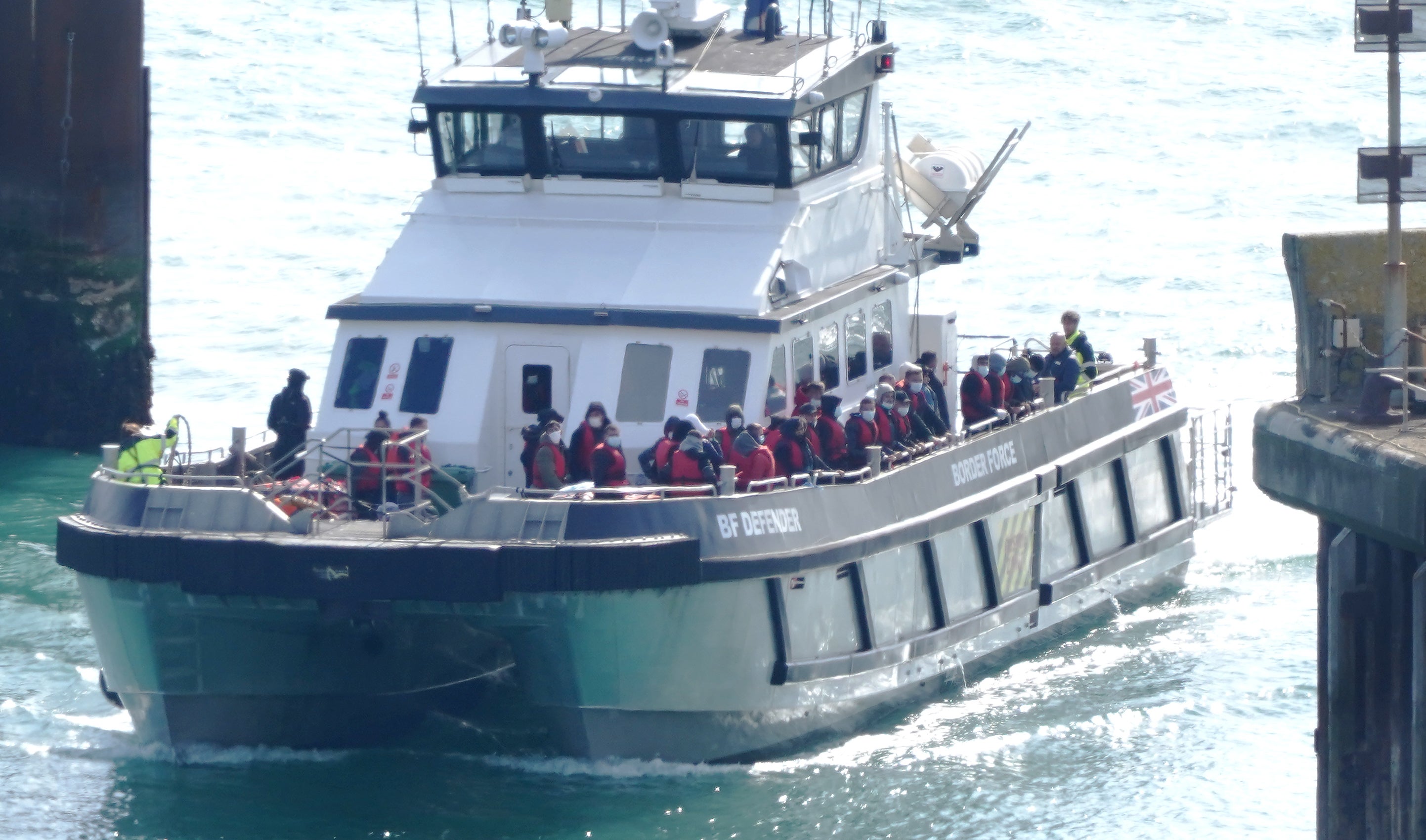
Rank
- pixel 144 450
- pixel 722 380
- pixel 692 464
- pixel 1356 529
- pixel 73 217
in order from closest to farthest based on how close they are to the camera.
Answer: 1. pixel 1356 529
2. pixel 692 464
3. pixel 144 450
4. pixel 722 380
5. pixel 73 217

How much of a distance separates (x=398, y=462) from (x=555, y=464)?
93 cm

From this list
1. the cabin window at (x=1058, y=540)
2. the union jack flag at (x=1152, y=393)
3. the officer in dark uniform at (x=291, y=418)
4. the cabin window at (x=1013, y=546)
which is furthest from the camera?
the union jack flag at (x=1152, y=393)

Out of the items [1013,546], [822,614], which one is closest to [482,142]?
[822,614]

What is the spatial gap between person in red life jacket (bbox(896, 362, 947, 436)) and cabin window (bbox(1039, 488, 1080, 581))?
1.38 metres

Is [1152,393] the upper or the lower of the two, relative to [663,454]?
lower

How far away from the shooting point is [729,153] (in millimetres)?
14391

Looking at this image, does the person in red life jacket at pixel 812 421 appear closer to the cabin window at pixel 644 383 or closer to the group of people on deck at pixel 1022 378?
the cabin window at pixel 644 383

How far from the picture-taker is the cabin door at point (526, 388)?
44.9ft

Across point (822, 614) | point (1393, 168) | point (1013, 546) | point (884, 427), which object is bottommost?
point (1013, 546)

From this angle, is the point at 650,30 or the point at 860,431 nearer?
the point at 860,431

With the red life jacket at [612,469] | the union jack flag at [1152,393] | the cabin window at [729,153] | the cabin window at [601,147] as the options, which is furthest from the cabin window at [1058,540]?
the red life jacket at [612,469]

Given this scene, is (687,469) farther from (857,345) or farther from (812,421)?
(857,345)

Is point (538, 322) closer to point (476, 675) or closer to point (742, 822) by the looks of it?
point (476, 675)

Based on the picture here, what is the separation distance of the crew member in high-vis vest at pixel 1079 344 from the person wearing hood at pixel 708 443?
5239 millimetres
